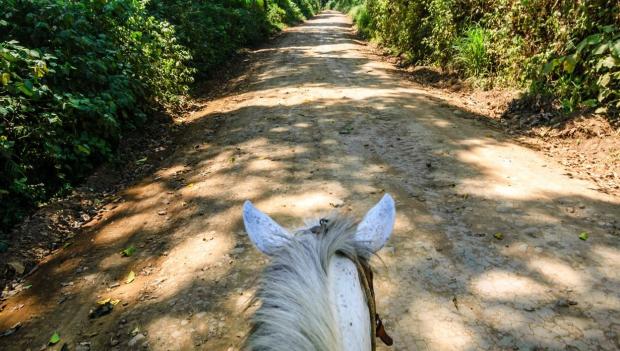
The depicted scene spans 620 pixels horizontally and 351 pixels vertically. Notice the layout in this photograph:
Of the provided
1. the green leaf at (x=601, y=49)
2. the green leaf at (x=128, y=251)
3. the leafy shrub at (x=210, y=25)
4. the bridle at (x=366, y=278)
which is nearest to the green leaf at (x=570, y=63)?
the green leaf at (x=601, y=49)

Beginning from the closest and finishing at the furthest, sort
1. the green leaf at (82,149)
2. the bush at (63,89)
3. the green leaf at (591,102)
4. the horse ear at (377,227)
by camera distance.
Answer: the horse ear at (377,227) < the bush at (63,89) < the green leaf at (82,149) < the green leaf at (591,102)

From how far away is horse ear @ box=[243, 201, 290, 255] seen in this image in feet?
4.43

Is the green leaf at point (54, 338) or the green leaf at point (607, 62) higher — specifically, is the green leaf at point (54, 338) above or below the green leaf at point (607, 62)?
below

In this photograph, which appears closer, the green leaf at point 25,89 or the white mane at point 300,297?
the white mane at point 300,297

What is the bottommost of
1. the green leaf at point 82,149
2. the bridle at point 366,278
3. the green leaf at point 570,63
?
the green leaf at point 82,149

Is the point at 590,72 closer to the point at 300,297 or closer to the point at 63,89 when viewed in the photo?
the point at 300,297

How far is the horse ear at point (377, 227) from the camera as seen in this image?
1.43 metres

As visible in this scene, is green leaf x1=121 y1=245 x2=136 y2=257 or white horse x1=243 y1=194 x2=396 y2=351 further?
green leaf x1=121 y1=245 x2=136 y2=257

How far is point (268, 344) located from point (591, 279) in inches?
109

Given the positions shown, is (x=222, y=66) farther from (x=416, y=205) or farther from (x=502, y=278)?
(x=502, y=278)

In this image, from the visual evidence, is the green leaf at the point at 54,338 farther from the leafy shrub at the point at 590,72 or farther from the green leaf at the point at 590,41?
the green leaf at the point at 590,41

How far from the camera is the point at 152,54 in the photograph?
22.8 feet

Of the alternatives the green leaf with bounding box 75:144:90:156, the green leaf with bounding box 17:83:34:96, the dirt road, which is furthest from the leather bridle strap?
the green leaf with bounding box 75:144:90:156

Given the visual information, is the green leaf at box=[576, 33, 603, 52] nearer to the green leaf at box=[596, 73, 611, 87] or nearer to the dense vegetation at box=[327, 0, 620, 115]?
the dense vegetation at box=[327, 0, 620, 115]
